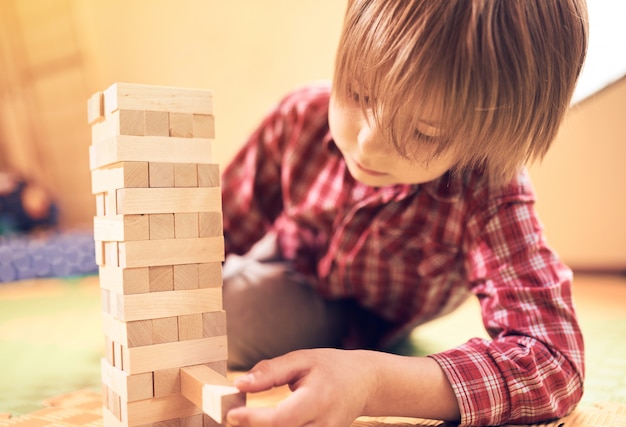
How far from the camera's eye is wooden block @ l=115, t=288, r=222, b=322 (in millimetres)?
514

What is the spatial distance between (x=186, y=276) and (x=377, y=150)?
211mm

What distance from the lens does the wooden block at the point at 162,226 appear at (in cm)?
52

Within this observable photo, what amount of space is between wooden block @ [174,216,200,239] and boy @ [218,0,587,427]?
0.42 ft

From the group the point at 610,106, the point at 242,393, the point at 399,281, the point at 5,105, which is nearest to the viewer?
the point at 242,393

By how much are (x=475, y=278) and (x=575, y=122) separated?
127 centimetres

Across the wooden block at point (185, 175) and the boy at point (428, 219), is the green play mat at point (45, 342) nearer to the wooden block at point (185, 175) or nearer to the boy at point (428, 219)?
the boy at point (428, 219)

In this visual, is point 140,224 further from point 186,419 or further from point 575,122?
point 575,122

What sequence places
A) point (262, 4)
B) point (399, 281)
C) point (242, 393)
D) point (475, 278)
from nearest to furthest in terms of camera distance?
point (242, 393) → point (475, 278) → point (399, 281) → point (262, 4)

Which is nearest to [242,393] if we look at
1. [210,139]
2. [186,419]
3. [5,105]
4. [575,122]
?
[186,419]

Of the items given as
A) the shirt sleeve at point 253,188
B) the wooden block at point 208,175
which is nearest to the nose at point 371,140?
the wooden block at point 208,175

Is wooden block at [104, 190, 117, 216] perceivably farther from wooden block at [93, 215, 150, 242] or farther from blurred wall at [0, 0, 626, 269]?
blurred wall at [0, 0, 626, 269]

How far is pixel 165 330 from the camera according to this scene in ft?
1.74

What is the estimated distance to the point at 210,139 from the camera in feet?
1.80

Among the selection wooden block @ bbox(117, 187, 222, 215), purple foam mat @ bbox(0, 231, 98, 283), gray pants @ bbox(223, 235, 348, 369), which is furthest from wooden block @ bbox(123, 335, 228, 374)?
purple foam mat @ bbox(0, 231, 98, 283)
